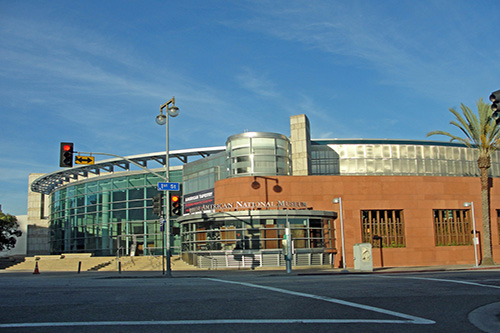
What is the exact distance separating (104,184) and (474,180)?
130 feet

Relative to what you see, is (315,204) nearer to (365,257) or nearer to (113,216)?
(365,257)

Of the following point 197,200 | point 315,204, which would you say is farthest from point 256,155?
point 197,200

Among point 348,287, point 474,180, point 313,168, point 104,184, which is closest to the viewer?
point 348,287

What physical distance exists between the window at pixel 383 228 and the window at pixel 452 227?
3326mm

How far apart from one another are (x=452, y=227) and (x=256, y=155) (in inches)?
703

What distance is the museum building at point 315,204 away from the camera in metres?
37.4

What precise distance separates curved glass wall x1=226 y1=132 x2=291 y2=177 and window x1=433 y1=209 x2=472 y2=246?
44.6 feet

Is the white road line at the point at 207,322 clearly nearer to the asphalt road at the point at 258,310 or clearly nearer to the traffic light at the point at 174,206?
the asphalt road at the point at 258,310

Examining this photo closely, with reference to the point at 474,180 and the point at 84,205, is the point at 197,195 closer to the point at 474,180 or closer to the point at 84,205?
the point at 84,205

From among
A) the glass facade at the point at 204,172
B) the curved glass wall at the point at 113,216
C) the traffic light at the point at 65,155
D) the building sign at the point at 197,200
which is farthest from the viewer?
the curved glass wall at the point at 113,216

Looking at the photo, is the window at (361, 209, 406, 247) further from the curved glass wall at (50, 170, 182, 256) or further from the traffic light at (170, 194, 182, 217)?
the curved glass wall at (50, 170, 182, 256)

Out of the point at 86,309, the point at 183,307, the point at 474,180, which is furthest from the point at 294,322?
the point at 474,180

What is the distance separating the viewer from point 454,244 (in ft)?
137

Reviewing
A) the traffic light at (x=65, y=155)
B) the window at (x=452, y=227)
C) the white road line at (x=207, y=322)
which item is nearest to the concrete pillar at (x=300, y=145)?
the window at (x=452, y=227)
